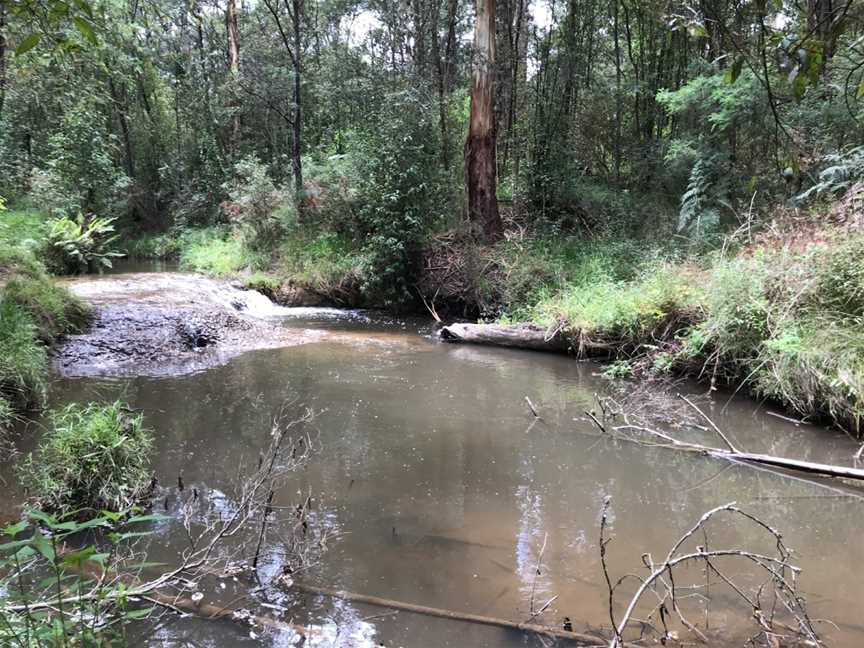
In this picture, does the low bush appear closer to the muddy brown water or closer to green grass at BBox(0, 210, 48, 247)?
the muddy brown water

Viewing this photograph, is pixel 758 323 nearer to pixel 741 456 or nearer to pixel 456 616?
pixel 741 456

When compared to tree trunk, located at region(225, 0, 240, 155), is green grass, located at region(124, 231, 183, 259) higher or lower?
lower

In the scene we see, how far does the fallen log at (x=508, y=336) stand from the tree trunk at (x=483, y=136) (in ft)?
9.52

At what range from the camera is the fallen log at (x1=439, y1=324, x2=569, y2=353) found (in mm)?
8695

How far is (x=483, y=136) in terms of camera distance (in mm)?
11703

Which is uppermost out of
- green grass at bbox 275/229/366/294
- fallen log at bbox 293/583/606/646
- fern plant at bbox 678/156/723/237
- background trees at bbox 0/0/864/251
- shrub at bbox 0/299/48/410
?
background trees at bbox 0/0/864/251

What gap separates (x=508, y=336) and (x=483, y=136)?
4737 mm

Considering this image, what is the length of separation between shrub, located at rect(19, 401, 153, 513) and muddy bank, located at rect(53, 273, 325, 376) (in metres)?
3.49

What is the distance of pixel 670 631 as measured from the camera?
2.79 metres

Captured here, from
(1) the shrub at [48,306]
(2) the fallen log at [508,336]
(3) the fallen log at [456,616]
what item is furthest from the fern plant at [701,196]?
(1) the shrub at [48,306]

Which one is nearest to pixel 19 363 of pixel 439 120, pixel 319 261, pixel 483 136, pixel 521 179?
pixel 319 261

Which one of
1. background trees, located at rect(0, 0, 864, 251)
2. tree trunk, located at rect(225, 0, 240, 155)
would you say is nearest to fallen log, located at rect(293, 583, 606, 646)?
background trees, located at rect(0, 0, 864, 251)

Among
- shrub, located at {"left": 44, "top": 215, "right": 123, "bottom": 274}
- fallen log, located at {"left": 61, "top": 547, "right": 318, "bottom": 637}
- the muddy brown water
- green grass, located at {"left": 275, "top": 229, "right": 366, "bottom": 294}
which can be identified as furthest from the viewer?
green grass, located at {"left": 275, "top": 229, "right": 366, "bottom": 294}

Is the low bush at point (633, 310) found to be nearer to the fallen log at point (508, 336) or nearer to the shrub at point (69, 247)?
the fallen log at point (508, 336)
